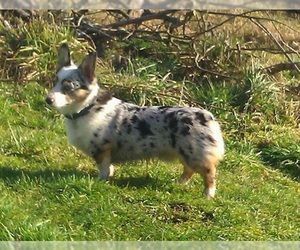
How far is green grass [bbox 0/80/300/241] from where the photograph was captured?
3592 mm

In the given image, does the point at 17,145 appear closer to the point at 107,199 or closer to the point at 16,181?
the point at 16,181

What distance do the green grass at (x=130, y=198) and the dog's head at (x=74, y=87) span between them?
0.46 meters

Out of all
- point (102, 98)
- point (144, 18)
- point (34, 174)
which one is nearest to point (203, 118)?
point (102, 98)

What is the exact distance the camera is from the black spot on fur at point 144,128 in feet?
14.4

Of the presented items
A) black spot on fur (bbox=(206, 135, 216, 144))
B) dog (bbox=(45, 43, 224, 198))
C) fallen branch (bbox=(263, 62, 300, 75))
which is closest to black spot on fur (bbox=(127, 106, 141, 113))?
Result: dog (bbox=(45, 43, 224, 198))

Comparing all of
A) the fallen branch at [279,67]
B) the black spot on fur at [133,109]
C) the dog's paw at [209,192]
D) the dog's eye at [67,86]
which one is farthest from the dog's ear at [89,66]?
the fallen branch at [279,67]

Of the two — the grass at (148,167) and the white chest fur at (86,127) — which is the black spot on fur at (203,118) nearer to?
the grass at (148,167)

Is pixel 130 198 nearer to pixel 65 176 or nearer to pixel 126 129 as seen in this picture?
pixel 65 176

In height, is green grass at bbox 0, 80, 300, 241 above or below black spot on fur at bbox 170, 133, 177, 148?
below

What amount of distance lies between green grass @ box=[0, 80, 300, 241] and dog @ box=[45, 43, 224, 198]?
0.17 meters

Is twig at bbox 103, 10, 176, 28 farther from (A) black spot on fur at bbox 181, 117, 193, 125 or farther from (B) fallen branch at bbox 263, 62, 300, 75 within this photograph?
(A) black spot on fur at bbox 181, 117, 193, 125

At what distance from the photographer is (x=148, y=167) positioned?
466 centimetres

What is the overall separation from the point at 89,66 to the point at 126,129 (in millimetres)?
500

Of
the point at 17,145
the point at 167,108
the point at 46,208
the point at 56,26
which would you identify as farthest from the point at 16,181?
the point at 56,26
